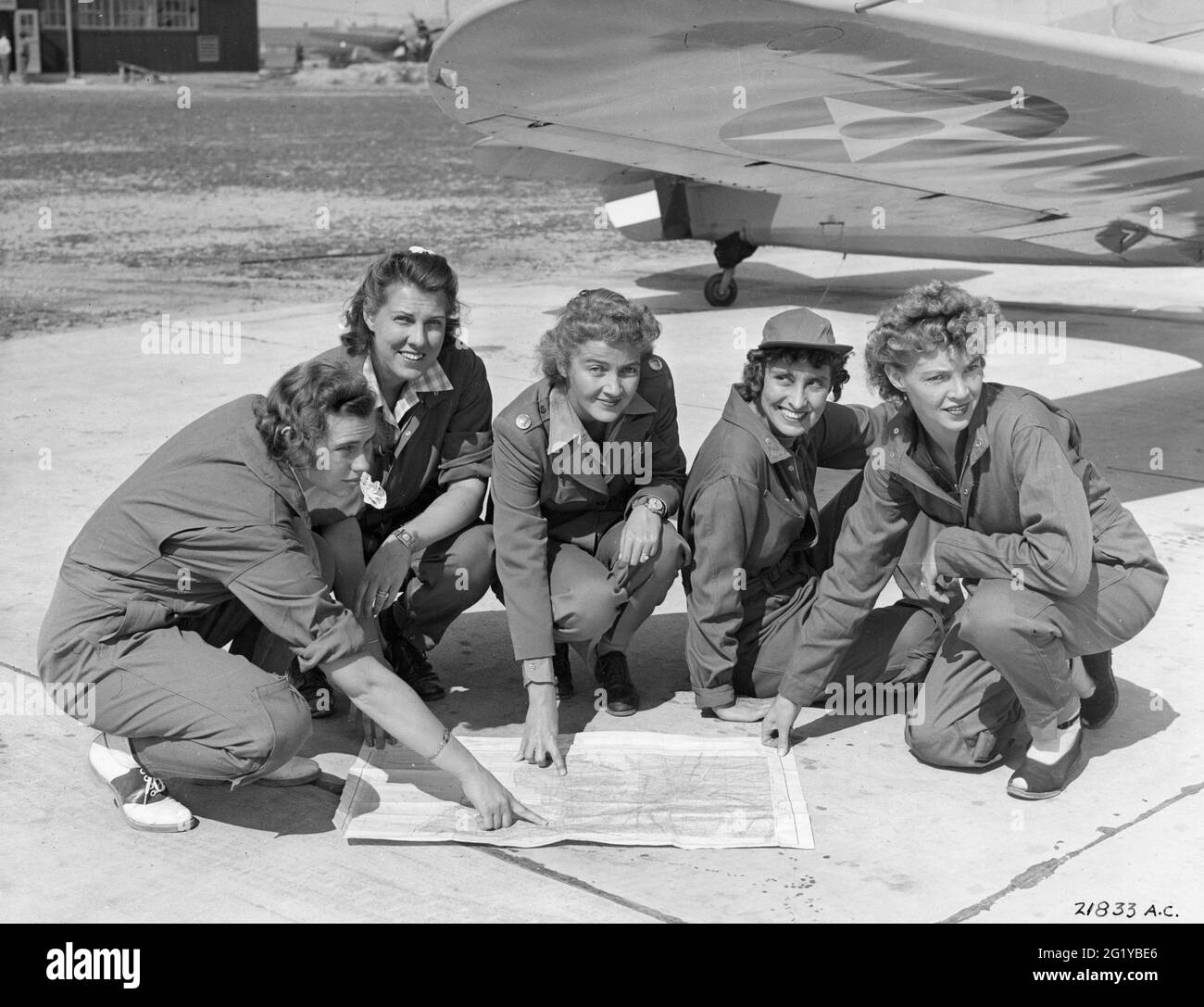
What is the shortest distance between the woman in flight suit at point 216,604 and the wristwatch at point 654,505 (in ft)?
2.95

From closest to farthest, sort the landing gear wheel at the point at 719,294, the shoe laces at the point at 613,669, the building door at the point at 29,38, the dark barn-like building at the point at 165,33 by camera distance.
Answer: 1. the shoe laces at the point at 613,669
2. the landing gear wheel at the point at 719,294
3. the building door at the point at 29,38
4. the dark barn-like building at the point at 165,33

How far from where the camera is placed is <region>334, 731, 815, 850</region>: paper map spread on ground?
2865 millimetres

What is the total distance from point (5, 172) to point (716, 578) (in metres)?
18.6

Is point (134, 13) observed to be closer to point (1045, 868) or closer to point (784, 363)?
point (784, 363)

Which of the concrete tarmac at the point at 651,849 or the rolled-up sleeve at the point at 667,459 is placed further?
the rolled-up sleeve at the point at 667,459

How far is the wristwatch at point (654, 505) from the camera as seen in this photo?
3502 mm

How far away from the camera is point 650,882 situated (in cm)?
269

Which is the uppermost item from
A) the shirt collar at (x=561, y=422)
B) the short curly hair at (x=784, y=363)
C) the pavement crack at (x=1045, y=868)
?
the short curly hair at (x=784, y=363)

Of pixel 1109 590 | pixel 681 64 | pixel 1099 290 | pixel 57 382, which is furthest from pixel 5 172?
pixel 1109 590

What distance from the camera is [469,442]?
3.69 metres

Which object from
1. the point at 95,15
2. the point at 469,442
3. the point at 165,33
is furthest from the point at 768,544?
the point at 165,33

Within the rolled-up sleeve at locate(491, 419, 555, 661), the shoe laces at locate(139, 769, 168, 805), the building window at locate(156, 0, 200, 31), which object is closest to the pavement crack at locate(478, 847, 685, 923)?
the rolled-up sleeve at locate(491, 419, 555, 661)

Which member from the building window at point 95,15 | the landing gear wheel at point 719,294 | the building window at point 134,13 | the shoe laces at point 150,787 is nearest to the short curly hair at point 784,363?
the shoe laces at point 150,787

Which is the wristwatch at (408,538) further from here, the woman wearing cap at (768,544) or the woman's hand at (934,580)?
the woman's hand at (934,580)
